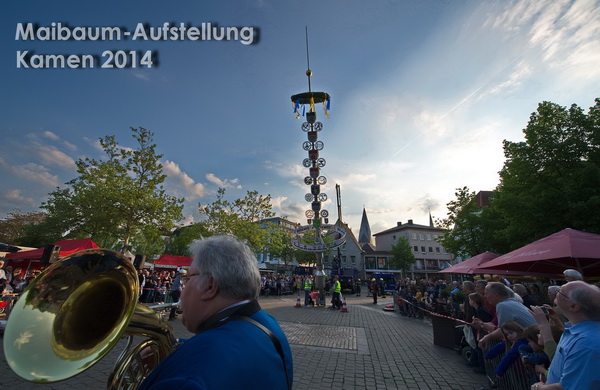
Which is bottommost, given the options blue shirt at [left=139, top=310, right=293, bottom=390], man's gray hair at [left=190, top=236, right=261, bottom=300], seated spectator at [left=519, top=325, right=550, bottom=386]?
seated spectator at [left=519, top=325, right=550, bottom=386]

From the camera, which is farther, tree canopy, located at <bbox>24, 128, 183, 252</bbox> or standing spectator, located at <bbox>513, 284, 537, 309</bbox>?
tree canopy, located at <bbox>24, 128, 183, 252</bbox>

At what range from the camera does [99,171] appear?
1777cm

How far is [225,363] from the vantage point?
0.92 m

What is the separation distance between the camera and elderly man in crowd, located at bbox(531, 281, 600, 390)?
6.39ft

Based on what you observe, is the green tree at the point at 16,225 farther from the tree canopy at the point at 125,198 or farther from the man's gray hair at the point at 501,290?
the man's gray hair at the point at 501,290

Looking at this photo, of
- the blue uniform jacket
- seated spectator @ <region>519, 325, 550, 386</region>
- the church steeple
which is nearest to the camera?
seated spectator @ <region>519, 325, 550, 386</region>

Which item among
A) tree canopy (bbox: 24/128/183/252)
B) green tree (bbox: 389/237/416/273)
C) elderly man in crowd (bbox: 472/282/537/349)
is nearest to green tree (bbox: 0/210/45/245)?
tree canopy (bbox: 24/128/183/252)

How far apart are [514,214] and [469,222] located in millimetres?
8710

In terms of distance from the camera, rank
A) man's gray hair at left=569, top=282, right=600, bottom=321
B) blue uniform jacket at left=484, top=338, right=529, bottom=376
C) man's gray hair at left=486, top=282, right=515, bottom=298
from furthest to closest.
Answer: man's gray hair at left=486, top=282, right=515, bottom=298
blue uniform jacket at left=484, top=338, right=529, bottom=376
man's gray hair at left=569, top=282, right=600, bottom=321

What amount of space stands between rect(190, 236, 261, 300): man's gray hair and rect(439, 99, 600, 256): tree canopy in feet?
54.6

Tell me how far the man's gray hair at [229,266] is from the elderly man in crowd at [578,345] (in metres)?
2.44

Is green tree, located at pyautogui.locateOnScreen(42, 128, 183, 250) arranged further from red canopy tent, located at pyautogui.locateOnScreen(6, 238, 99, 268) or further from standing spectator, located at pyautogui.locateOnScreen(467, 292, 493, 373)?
standing spectator, located at pyautogui.locateOnScreen(467, 292, 493, 373)

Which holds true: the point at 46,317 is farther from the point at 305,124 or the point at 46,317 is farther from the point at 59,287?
the point at 305,124

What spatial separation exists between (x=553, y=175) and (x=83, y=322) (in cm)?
2027
